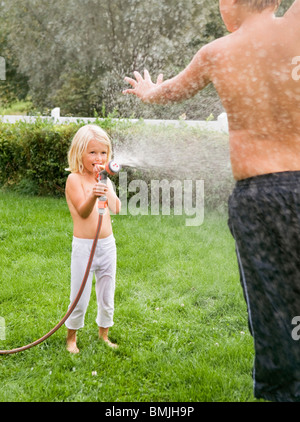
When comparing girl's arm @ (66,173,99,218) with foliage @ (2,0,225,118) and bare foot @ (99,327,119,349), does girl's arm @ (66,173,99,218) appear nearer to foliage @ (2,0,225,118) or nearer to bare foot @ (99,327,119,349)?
bare foot @ (99,327,119,349)

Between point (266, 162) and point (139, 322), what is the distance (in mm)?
1797

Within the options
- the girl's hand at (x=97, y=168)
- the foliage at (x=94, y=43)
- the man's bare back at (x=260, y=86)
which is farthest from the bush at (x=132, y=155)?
the foliage at (x=94, y=43)

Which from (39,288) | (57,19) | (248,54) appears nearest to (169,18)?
(57,19)

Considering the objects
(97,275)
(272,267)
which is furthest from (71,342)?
(272,267)

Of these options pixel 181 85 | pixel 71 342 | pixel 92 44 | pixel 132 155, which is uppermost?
pixel 92 44

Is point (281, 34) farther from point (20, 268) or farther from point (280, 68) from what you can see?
point (20, 268)

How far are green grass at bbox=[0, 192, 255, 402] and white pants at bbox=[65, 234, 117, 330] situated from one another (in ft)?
0.73

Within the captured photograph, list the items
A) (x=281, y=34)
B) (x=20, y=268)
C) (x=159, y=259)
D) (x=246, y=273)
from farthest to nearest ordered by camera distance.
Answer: (x=159, y=259) → (x=20, y=268) → (x=246, y=273) → (x=281, y=34)

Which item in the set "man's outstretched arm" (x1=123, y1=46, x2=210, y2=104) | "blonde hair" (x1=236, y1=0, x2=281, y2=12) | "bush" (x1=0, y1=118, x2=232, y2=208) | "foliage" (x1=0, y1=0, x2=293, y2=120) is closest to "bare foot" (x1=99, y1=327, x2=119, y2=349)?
"man's outstretched arm" (x1=123, y1=46, x2=210, y2=104)

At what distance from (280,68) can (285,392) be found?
1192mm

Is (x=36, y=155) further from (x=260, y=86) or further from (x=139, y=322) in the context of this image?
(x=260, y=86)

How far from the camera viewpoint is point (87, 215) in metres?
2.46

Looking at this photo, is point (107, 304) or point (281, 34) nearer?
point (281, 34)

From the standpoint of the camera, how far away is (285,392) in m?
1.76
